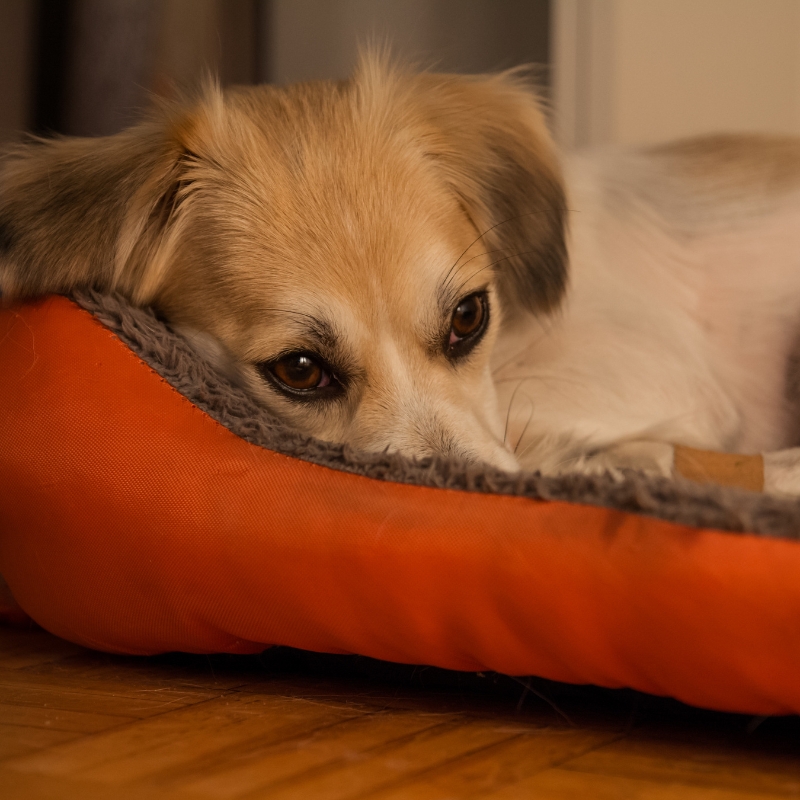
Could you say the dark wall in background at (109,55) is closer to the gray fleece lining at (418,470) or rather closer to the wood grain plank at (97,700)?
the gray fleece lining at (418,470)

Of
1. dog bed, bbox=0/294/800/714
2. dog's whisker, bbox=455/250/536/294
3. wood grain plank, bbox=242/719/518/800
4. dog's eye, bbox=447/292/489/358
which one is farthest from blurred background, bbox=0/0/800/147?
wood grain plank, bbox=242/719/518/800

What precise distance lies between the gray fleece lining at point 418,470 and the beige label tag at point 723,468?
50 cm

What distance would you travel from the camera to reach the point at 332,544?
994mm

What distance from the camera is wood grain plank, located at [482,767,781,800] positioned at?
0.75m

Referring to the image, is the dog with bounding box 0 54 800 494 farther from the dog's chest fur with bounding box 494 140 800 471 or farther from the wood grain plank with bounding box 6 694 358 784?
the wood grain plank with bounding box 6 694 358 784

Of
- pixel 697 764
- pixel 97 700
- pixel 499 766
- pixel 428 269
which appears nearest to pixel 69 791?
pixel 97 700

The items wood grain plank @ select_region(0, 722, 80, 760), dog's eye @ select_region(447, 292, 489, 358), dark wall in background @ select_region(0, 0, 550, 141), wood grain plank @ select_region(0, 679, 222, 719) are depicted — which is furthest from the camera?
dark wall in background @ select_region(0, 0, 550, 141)

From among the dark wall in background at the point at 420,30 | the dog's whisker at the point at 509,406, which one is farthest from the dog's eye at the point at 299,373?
the dark wall in background at the point at 420,30

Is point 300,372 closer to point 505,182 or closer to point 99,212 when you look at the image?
point 99,212

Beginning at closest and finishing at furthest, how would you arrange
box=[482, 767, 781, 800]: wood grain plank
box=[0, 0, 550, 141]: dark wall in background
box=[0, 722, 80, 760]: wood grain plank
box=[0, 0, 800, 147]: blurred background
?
box=[482, 767, 781, 800]: wood grain plank, box=[0, 722, 80, 760]: wood grain plank, box=[0, 0, 550, 141]: dark wall in background, box=[0, 0, 800, 147]: blurred background

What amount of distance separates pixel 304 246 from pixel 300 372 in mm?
185

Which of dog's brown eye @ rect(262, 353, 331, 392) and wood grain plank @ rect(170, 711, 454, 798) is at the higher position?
dog's brown eye @ rect(262, 353, 331, 392)

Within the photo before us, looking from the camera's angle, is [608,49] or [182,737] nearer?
[182,737]

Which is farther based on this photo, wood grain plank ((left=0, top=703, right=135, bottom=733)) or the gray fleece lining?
wood grain plank ((left=0, top=703, right=135, bottom=733))
